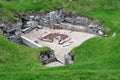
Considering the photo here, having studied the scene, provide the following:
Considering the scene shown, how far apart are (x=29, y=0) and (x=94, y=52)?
24.3 metres

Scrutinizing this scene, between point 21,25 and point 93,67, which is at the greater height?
point 93,67

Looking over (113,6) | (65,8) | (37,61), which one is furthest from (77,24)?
(37,61)

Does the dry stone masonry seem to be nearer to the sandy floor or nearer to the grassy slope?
the sandy floor

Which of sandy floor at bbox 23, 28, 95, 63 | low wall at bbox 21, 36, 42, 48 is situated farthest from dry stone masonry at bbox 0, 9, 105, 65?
sandy floor at bbox 23, 28, 95, 63

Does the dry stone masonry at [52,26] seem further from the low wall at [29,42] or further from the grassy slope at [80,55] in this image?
the grassy slope at [80,55]

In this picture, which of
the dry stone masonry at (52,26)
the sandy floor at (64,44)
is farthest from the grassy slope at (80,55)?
the sandy floor at (64,44)

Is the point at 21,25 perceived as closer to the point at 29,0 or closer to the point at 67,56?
the point at 29,0

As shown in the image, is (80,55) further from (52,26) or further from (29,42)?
(52,26)

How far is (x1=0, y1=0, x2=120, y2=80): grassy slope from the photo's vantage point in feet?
90.8

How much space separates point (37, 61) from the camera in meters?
40.5

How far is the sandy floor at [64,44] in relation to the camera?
159 ft

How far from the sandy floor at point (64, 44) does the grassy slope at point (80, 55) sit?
9.67ft

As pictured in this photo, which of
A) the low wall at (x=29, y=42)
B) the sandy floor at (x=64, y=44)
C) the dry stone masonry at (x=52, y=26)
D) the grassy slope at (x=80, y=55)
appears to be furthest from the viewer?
the dry stone masonry at (x=52, y=26)

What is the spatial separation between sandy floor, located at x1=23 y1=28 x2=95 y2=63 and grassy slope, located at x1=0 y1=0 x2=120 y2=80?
2.95 meters
